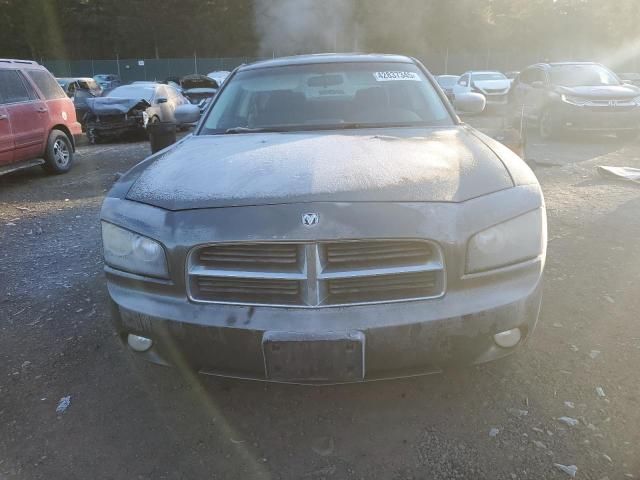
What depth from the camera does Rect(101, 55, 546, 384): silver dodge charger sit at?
208 centimetres

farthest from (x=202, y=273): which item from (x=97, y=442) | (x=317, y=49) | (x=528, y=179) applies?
(x=317, y=49)

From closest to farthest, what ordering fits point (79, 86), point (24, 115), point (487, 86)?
point (24, 115), point (79, 86), point (487, 86)

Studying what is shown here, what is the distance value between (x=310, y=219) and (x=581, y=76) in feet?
37.7

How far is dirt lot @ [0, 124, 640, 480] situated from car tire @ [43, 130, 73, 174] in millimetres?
5495

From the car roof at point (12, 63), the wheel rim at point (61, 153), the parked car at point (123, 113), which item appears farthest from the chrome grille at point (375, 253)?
the parked car at point (123, 113)

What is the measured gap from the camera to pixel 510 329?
2.21 m

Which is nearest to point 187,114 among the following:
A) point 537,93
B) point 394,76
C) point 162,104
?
point 394,76

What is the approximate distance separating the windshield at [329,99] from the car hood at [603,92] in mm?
8167

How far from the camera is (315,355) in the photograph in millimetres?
2043

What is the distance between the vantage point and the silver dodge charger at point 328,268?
6.84ft

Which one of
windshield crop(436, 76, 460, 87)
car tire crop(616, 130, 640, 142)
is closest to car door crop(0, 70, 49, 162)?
car tire crop(616, 130, 640, 142)

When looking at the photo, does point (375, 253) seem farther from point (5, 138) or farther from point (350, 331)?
point (5, 138)

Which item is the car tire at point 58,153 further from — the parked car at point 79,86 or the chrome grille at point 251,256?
the parked car at point 79,86

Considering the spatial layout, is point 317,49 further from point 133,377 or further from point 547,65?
point 133,377
